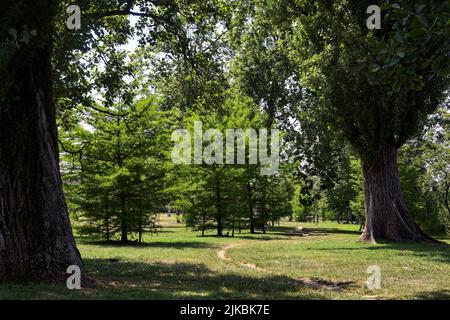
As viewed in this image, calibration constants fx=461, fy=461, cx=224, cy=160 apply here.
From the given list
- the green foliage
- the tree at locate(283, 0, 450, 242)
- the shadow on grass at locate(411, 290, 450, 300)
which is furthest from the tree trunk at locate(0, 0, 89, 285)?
the green foliage

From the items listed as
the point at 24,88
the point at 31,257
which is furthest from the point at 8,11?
the point at 31,257

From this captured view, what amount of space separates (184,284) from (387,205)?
14.2 meters

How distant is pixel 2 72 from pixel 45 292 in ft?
11.2

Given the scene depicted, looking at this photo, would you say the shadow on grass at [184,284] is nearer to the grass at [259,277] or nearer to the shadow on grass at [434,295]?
the grass at [259,277]

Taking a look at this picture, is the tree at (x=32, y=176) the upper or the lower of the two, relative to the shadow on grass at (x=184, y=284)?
upper

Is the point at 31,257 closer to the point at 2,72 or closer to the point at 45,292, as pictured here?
the point at 45,292

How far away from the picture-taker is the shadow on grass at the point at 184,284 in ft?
24.4

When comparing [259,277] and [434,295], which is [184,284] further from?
[434,295]

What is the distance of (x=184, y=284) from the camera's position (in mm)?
8688

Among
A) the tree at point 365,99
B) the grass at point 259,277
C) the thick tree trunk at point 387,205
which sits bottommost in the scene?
the grass at point 259,277

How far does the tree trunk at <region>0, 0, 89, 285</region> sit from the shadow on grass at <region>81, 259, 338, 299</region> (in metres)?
1.04

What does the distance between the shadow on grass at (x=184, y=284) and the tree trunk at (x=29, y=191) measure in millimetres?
1036

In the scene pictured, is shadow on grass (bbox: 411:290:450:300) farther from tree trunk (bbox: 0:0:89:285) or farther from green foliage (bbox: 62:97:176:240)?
green foliage (bbox: 62:97:176:240)

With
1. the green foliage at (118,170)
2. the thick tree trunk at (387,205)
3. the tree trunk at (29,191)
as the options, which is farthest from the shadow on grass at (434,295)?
the green foliage at (118,170)
